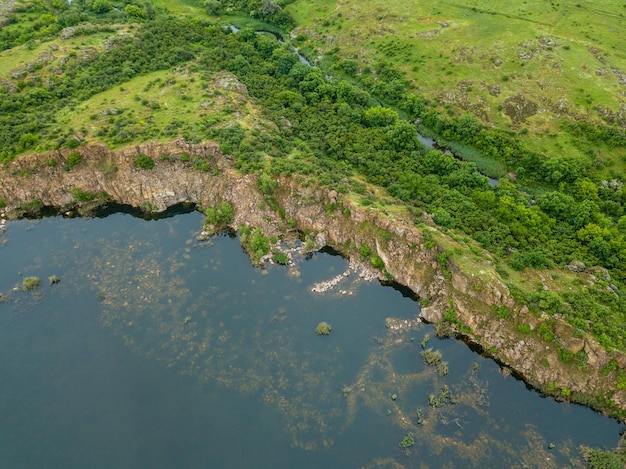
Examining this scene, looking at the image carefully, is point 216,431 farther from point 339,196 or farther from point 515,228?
point 515,228

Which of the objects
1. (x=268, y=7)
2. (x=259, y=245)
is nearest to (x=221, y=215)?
(x=259, y=245)

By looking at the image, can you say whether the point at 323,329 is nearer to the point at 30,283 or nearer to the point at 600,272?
the point at 600,272

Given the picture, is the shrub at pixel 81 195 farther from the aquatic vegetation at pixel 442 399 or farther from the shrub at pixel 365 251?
the aquatic vegetation at pixel 442 399

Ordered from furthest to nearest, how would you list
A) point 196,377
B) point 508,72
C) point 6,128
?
1. point 508,72
2. point 6,128
3. point 196,377

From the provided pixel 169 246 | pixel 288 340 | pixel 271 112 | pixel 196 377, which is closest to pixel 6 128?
pixel 169 246

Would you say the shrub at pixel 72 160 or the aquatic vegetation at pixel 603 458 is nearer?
the aquatic vegetation at pixel 603 458

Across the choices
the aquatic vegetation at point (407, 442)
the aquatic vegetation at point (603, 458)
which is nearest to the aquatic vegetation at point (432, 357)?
the aquatic vegetation at point (407, 442)
